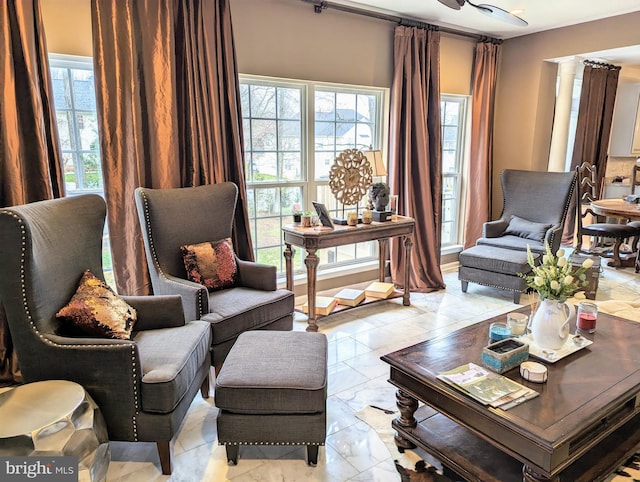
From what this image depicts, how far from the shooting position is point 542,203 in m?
4.42

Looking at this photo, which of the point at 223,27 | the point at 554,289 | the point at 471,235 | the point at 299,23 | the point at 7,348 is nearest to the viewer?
the point at 554,289

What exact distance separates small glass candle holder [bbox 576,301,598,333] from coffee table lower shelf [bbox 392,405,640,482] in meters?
0.44

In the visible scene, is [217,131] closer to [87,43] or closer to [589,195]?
[87,43]

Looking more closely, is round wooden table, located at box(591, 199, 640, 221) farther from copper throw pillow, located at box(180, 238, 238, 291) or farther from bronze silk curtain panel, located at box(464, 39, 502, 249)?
copper throw pillow, located at box(180, 238, 238, 291)

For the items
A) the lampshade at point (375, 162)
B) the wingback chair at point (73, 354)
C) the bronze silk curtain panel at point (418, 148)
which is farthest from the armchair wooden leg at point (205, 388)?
the bronze silk curtain panel at point (418, 148)

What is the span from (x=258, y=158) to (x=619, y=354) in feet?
8.92

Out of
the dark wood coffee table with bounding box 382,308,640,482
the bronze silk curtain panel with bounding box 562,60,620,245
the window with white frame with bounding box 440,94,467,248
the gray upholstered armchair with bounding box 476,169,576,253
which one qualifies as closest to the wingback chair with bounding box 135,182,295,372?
the dark wood coffee table with bounding box 382,308,640,482

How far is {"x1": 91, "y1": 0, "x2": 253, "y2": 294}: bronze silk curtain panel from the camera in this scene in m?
2.75

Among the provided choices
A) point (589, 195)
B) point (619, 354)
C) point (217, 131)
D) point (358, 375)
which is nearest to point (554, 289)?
point (619, 354)

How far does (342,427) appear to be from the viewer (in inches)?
89.0

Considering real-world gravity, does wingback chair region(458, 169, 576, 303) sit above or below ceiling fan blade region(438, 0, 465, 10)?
below

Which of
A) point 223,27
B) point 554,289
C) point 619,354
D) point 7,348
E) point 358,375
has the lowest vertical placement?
point 358,375

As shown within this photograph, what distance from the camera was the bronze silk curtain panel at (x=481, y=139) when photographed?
470 centimetres

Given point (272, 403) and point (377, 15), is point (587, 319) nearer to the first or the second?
point (272, 403)
